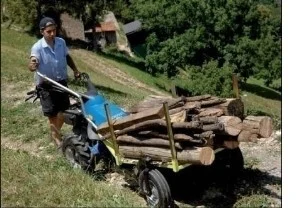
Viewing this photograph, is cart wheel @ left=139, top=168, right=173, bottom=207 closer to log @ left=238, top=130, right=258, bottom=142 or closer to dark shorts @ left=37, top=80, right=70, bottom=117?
log @ left=238, top=130, right=258, bottom=142

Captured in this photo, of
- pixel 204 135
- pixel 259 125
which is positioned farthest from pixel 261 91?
pixel 204 135

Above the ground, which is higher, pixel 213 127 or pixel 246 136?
pixel 213 127

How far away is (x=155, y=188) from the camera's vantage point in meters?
5.73

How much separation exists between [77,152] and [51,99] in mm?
887

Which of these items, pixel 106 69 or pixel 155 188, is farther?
pixel 106 69

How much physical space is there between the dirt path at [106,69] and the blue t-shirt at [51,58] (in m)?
18.0

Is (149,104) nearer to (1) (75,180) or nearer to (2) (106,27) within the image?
(1) (75,180)

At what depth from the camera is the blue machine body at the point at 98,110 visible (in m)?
6.48

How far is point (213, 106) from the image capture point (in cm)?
609

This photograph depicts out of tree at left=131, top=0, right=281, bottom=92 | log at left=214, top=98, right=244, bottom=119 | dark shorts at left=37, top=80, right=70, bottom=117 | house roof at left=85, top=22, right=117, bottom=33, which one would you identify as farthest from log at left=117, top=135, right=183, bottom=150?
house roof at left=85, top=22, right=117, bottom=33

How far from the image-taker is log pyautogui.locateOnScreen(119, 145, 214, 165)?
17.8 feet

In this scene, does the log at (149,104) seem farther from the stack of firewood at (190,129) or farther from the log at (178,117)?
the log at (178,117)

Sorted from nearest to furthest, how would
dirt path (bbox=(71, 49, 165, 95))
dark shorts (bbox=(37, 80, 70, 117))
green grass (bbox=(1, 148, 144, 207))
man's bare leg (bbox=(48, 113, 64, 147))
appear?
green grass (bbox=(1, 148, 144, 207))
dark shorts (bbox=(37, 80, 70, 117))
man's bare leg (bbox=(48, 113, 64, 147))
dirt path (bbox=(71, 49, 165, 95))

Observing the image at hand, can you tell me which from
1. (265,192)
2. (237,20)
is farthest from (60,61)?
(237,20)
